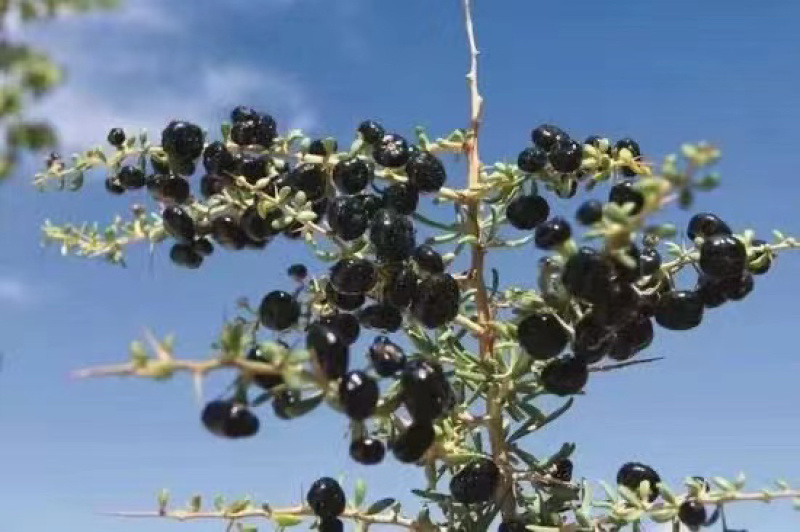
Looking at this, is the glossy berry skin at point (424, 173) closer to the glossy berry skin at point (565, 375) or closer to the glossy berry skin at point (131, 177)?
the glossy berry skin at point (565, 375)

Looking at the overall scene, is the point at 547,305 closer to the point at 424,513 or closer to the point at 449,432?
the point at 449,432

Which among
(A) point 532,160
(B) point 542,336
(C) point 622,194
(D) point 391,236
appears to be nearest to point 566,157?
(A) point 532,160

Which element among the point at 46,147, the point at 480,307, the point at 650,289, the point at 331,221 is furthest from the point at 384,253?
the point at 46,147

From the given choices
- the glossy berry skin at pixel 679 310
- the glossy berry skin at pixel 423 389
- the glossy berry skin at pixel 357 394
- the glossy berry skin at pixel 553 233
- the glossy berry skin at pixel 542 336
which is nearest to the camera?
the glossy berry skin at pixel 357 394

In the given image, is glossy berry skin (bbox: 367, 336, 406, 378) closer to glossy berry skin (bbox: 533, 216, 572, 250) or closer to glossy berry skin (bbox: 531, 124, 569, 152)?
glossy berry skin (bbox: 533, 216, 572, 250)

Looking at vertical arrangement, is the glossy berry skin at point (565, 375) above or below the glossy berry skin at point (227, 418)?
above

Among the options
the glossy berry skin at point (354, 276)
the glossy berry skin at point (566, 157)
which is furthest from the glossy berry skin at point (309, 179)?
the glossy berry skin at point (566, 157)
